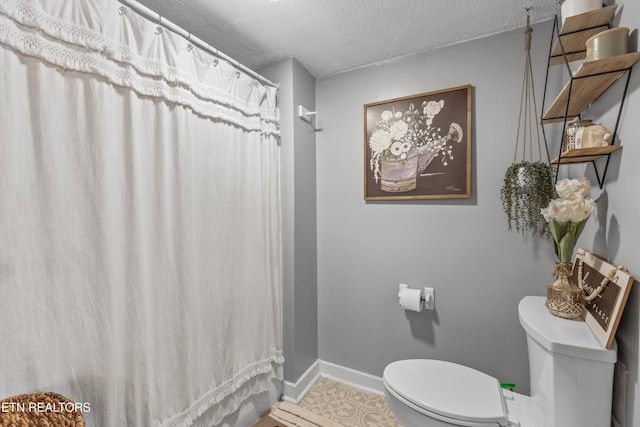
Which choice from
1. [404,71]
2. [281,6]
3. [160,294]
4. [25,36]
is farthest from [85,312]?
[404,71]

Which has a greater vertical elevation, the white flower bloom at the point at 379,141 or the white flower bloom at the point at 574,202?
the white flower bloom at the point at 379,141

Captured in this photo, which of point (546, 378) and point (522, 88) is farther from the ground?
point (522, 88)

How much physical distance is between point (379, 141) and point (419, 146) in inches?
10.9

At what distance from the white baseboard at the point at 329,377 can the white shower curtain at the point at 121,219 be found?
0.48 metres

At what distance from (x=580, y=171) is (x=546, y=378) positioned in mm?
955

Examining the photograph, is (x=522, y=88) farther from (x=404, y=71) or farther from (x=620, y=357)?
(x=620, y=357)

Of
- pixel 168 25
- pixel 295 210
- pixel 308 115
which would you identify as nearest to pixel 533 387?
pixel 295 210

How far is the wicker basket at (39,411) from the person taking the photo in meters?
0.74

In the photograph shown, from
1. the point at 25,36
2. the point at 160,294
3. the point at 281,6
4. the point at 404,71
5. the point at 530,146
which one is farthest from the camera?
the point at 404,71

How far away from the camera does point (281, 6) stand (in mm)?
1390

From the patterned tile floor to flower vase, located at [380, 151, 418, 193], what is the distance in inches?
58.2

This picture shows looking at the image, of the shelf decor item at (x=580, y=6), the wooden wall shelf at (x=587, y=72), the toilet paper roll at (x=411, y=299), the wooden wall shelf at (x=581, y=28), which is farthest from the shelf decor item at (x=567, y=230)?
the toilet paper roll at (x=411, y=299)

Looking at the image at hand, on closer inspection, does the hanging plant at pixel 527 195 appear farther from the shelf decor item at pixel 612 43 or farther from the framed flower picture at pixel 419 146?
the shelf decor item at pixel 612 43

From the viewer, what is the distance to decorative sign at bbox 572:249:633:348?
2.64ft
